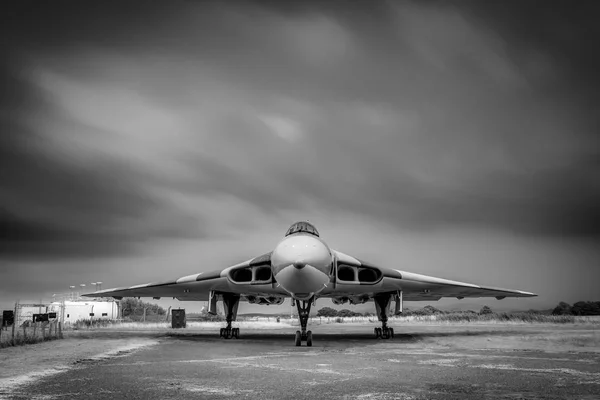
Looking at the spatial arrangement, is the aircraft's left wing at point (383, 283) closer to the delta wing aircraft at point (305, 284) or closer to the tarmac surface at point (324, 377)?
the delta wing aircraft at point (305, 284)

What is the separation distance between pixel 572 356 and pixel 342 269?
8022 millimetres

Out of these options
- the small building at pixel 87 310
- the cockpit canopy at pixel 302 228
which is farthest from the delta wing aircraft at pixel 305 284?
Result: the small building at pixel 87 310

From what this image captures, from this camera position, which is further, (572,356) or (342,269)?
(342,269)

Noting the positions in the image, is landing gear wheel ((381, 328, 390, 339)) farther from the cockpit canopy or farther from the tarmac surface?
the tarmac surface

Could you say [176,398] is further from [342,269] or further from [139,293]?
[139,293]

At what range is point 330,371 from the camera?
749 centimetres

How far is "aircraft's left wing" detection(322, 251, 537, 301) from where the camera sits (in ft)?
53.2

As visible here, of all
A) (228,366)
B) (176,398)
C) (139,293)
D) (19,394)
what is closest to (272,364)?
(228,366)

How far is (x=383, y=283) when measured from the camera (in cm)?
1684

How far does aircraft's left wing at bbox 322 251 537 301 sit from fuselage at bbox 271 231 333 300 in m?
2.51

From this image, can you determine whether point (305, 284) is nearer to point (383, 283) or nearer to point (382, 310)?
point (383, 283)

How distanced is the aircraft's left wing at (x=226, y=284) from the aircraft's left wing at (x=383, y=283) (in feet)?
6.97

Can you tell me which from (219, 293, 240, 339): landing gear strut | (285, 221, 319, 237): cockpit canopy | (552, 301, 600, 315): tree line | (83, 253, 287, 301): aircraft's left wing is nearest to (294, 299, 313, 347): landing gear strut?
(83, 253, 287, 301): aircraft's left wing

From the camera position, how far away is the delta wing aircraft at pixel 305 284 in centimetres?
1301
